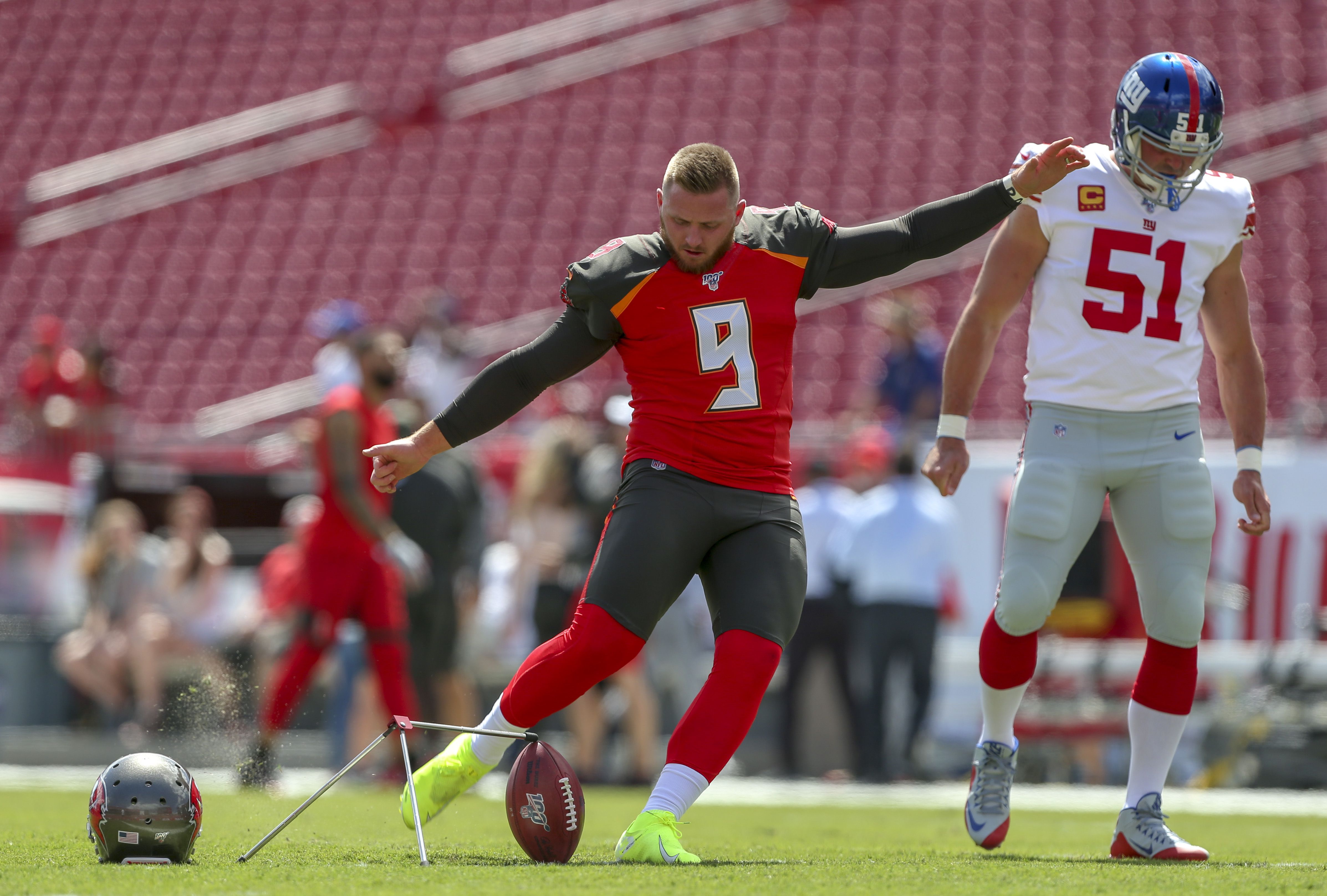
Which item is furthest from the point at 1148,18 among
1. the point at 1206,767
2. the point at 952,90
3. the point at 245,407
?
the point at 1206,767

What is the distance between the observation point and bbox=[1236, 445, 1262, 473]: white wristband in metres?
4.61

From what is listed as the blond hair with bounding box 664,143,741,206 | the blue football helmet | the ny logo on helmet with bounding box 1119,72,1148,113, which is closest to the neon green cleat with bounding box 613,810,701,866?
the blond hair with bounding box 664,143,741,206

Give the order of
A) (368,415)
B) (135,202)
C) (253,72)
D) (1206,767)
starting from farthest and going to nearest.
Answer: (253,72) < (135,202) < (1206,767) < (368,415)

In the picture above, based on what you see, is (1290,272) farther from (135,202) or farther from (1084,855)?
(135,202)

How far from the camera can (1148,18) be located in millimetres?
18156

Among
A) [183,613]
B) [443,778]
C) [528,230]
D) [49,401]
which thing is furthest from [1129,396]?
[528,230]

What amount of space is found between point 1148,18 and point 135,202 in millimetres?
11939

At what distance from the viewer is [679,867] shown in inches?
147

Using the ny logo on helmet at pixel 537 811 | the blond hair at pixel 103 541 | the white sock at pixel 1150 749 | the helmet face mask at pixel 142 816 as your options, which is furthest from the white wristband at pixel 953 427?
the blond hair at pixel 103 541

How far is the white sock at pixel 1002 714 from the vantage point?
448cm

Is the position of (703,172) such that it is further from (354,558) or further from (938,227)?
(354,558)

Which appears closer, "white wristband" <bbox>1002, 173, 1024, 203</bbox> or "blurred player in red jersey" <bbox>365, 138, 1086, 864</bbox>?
"blurred player in red jersey" <bbox>365, 138, 1086, 864</bbox>

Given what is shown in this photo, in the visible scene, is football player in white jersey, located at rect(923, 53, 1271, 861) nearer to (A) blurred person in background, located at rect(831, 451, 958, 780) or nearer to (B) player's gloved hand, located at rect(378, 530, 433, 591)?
(B) player's gloved hand, located at rect(378, 530, 433, 591)

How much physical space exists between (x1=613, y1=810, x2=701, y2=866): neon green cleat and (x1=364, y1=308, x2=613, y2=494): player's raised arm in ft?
3.49
